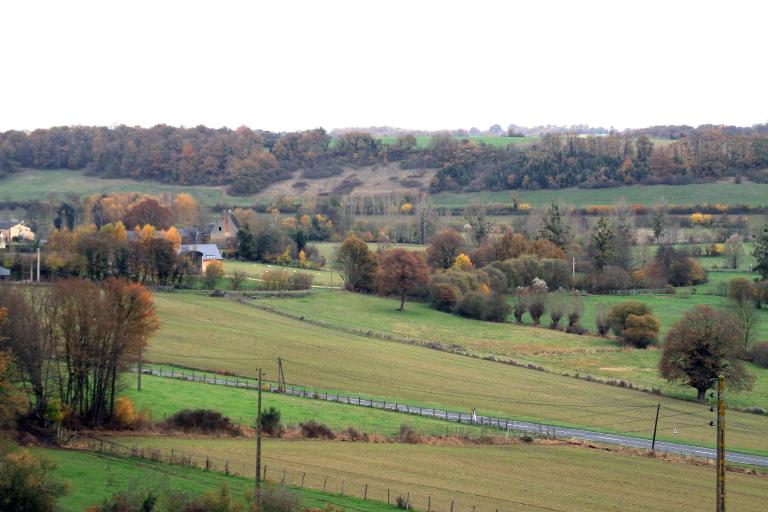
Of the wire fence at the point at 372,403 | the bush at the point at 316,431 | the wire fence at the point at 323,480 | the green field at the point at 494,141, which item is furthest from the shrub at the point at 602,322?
the green field at the point at 494,141

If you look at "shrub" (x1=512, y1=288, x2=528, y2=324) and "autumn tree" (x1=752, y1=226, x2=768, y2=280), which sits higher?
"autumn tree" (x1=752, y1=226, x2=768, y2=280)

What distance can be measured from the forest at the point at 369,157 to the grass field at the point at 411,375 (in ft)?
322

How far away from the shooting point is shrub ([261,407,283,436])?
37.4 m

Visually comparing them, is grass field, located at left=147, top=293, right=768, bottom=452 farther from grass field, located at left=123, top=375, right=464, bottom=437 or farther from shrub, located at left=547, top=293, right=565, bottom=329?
shrub, located at left=547, top=293, right=565, bottom=329

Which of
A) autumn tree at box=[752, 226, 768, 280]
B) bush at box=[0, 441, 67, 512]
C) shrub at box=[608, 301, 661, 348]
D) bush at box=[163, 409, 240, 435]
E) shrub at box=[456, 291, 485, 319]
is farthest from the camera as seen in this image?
autumn tree at box=[752, 226, 768, 280]

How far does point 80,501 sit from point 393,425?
15.6 metres

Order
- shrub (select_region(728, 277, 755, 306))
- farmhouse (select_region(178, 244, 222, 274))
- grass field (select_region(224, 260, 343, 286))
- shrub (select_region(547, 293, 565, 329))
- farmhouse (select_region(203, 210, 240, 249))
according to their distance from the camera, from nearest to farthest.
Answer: shrub (select_region(547, 293, 565, 329)) < shrub (select_region(728, 277, 755, 306)) < farmhouse (select_region(178, 244, 222, 274)) < grass field (select_region(224, 260, 343, 286)) < farmhouse (select_region(203, 210, 240, 249))

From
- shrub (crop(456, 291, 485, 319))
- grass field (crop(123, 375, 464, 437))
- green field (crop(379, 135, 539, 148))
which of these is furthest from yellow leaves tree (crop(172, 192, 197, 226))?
grass field (crop(123, 375, 464, 437))

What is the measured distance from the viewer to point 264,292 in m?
75.2

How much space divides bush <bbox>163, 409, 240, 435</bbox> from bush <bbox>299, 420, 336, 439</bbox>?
2.45m

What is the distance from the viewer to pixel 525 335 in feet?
230

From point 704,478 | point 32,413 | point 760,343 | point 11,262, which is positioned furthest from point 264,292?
point 704,478

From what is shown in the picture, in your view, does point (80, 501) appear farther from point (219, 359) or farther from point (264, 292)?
point (264, 292)

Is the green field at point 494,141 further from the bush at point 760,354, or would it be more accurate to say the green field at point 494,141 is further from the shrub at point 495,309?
the bush at point 760,354
